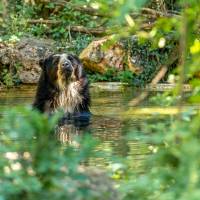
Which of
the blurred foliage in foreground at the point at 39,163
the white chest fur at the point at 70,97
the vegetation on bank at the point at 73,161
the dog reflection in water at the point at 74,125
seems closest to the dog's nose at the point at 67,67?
the white chest fur at the point at 70,97

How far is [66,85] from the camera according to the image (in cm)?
1384

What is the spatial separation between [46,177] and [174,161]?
0.59 m

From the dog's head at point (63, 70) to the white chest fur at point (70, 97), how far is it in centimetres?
11

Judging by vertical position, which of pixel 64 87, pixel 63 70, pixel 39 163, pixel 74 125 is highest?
pixel 39 163

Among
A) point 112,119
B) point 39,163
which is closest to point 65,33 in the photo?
point 112,119

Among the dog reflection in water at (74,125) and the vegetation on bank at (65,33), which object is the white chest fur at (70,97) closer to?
the dog reflection in water at (74,125)

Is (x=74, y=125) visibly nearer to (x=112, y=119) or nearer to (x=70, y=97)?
(x=112, y=119)

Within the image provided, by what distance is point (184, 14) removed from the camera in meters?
3.37

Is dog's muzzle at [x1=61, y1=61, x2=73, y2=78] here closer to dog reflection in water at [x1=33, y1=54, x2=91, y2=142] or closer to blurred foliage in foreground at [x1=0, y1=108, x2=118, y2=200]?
dog reflection in water at [x1=33, y1=54, x2=91, y2=142]

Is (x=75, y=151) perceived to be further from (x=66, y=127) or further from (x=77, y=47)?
(x=77, y=47)

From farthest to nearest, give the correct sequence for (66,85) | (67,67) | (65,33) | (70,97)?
1. (65,33)
2. (66,85)
3. (70,97)
4. (67,67)

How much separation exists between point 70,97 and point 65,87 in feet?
0.87

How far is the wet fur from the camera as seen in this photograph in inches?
533

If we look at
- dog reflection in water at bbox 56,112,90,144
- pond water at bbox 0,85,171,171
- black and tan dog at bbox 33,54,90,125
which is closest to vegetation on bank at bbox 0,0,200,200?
pond water at bbox 0,85,171,171
